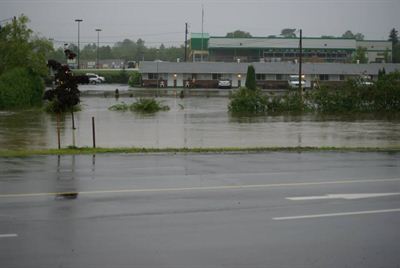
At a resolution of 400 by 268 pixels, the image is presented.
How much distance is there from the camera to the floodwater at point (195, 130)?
24.9 meters

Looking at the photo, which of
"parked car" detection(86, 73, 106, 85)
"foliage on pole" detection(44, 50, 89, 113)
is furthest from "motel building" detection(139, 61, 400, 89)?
"foliage on pole" detection(44, 50, 89, 113)

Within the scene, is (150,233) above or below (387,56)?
below

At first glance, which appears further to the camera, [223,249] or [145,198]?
[145,198]

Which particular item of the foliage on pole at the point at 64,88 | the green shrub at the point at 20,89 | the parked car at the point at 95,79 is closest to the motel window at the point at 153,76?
the parked car at the point at 95,79

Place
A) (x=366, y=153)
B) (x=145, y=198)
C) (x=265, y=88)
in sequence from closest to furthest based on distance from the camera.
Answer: (x=145, y=198)
(x=366, y=153)
(x=265, y=88)

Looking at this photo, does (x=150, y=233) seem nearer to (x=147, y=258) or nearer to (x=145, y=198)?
(x=147, y=258)

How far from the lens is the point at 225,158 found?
18750mm

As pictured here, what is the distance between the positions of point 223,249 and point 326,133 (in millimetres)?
21805

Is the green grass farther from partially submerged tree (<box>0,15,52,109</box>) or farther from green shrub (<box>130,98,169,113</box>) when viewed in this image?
partially submerged tree (<box>0,15,52,109</box>)

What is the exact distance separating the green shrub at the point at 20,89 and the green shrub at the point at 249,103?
18.2 metres

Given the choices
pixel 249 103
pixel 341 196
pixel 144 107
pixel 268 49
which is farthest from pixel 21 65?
pixel 268 49

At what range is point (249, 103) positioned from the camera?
144 ft

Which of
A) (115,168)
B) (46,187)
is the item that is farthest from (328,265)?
(115,168)

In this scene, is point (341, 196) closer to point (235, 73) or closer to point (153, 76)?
point (235, 73)
